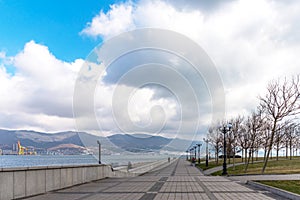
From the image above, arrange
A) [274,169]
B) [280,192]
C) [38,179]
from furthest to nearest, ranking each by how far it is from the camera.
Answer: [274,169] → [38,179] → [280,192]

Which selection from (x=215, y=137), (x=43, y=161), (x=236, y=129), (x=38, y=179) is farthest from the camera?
(x=215, y=137)

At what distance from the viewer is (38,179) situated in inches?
495

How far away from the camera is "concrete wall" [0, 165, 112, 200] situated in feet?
34.4

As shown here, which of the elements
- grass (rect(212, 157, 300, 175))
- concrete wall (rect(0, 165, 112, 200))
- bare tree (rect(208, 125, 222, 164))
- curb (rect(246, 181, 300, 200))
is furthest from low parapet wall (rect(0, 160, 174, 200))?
bare tree (rect(208, 125, 222, 164))

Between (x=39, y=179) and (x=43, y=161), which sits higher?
(x=39, y=179)

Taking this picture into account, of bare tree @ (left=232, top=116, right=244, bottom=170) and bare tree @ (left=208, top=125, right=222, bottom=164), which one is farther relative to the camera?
bare tree @ (left=208, top=125, right=222, bottom=164)

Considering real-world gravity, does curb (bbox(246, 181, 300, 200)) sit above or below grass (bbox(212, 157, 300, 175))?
above

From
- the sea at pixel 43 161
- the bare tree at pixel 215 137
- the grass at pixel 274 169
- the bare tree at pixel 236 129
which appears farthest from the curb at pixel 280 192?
the bare tree at pixel 215 137

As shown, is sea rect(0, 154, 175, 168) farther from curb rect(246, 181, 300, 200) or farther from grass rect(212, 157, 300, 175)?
grass rect(212, 157, 300, 175)

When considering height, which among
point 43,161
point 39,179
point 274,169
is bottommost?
point 274,169

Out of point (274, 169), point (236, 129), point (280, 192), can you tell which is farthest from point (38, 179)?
point (236, 129)

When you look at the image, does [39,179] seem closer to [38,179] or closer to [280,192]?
[38,179]

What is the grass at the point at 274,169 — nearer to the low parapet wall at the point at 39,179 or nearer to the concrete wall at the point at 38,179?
the low parapet wall at the point at 39,179

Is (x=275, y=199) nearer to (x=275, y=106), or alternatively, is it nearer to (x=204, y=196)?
(x=204, y=196)
